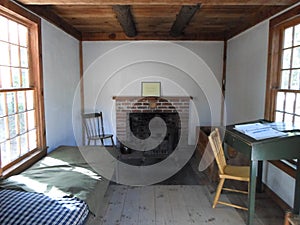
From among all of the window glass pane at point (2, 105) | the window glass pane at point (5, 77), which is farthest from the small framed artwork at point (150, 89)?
the window glass pane at point (2, 105)

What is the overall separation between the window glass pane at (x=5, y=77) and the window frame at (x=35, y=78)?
451 millimetres

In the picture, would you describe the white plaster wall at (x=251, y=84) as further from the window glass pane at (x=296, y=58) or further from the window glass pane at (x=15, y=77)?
the window glass pane at (x=15, y=77)

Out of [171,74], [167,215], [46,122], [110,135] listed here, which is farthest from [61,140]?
[171,74]

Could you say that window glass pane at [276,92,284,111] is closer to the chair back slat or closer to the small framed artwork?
the chair back slat

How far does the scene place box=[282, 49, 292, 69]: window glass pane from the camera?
3.02 m

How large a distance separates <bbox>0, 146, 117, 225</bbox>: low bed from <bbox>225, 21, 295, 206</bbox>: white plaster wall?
2011 mm

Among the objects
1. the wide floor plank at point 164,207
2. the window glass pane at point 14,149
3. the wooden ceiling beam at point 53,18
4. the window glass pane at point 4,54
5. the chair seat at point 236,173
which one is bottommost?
the wide floor plank at point 164,207

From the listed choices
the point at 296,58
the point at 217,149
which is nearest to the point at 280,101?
the point at 296,58

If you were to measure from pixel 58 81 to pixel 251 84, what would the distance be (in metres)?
3.02

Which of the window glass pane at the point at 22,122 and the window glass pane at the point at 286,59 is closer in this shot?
the window glass pane at the point at 22,122

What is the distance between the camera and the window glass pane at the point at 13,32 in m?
2.68

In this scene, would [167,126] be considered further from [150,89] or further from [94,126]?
[94,126]

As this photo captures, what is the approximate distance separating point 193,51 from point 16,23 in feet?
11.3

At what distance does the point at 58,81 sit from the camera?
3908 mm
